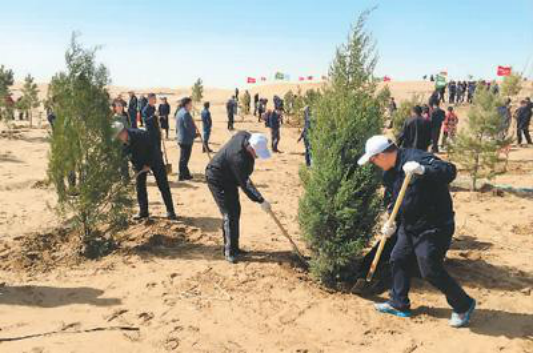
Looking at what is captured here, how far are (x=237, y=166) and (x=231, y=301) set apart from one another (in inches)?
65.3

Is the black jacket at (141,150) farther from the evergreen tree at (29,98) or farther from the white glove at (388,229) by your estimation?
the evergreen tree at (29,98)

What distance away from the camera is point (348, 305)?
4793mm

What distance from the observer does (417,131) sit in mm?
9078

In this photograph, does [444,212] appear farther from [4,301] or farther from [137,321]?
[4,301]

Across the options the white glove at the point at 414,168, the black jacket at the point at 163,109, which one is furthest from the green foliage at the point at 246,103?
the white glove at the point at 414,168

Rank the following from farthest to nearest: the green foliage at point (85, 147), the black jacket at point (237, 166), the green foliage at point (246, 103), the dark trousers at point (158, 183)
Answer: the green foliage at point (246, 103) → the dark trousers at point (158, 183) → the green foliage at point (85, 147) → the black jacket at point (237, 166)

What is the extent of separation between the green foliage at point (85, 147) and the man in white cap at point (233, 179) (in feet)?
4.98

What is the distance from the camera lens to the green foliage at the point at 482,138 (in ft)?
32.5

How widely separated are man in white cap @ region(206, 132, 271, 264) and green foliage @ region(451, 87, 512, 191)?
6.39 metres

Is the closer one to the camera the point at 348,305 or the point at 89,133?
the point at 348,305

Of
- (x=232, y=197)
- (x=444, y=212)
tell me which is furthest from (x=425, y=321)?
(x=232, y=197)

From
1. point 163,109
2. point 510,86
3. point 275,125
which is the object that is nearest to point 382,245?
point 275,125

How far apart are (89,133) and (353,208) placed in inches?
148

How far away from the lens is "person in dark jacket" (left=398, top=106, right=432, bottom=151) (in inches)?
358
